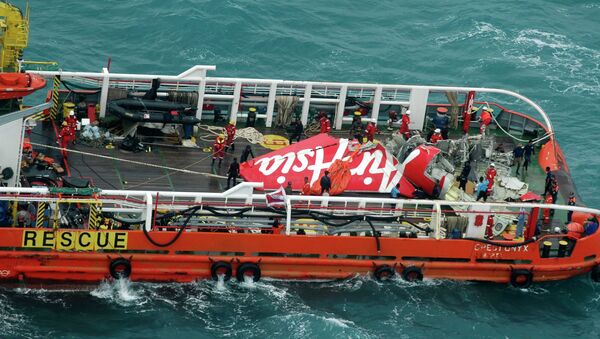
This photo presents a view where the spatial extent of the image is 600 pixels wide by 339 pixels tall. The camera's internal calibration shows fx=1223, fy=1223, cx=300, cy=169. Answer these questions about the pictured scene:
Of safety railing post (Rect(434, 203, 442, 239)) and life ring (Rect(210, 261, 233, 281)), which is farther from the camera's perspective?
safety railing post (Rect(434, 203, 442, 239))

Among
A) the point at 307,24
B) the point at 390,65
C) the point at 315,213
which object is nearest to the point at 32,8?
the point at 307,24

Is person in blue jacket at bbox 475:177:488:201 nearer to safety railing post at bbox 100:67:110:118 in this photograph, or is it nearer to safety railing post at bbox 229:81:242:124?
safety railing post at bbox 229:81:242:124

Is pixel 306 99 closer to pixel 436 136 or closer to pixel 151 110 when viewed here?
pixel 436 136

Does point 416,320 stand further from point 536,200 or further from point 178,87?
point 178,87

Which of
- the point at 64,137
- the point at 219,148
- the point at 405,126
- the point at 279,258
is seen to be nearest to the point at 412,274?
the point at 279,258

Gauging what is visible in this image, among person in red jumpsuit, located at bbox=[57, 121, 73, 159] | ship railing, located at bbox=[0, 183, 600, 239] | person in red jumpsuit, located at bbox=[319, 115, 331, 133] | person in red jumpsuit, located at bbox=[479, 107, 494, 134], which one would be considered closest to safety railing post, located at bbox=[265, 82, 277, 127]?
person in red jumpsuit, located at bbox=[319, 115, 331, 133]

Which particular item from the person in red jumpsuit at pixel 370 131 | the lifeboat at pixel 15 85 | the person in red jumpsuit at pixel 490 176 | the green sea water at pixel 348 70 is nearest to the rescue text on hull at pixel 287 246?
the green sea water at pixel 348 70
